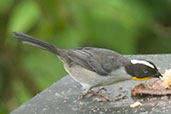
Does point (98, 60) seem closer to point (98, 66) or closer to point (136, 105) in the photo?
point (98, 66)

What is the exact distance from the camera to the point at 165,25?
8469 mm

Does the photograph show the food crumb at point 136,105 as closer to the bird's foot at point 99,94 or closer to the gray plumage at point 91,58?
the bird's foot at point 99,94

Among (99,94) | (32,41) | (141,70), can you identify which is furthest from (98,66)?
(32,41)

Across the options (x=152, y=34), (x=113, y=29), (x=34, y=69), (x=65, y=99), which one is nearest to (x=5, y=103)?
(x=34, y=69)

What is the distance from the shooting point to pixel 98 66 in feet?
16.6

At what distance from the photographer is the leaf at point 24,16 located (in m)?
5.75

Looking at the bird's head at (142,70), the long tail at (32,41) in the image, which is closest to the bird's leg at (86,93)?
the bird's head at (142,70)

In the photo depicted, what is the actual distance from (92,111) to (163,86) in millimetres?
662

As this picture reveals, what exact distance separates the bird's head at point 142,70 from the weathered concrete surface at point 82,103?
0.53ft

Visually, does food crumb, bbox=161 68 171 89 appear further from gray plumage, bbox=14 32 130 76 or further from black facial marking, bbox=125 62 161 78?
gray plumage, bbox=14 32 130 76

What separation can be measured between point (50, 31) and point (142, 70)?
145 centimetres

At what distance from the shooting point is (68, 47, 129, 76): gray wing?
5.04 m

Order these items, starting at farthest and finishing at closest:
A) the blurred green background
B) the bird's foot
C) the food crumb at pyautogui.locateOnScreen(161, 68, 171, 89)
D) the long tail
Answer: the blurred green background → the long tail → the bird's foot → the food crumb at pyautogui.locateOnScreen(161, 68, 171, 89)

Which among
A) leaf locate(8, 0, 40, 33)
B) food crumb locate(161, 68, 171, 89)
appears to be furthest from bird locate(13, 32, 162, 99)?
leaf locate(8, 0, 40, 33)
